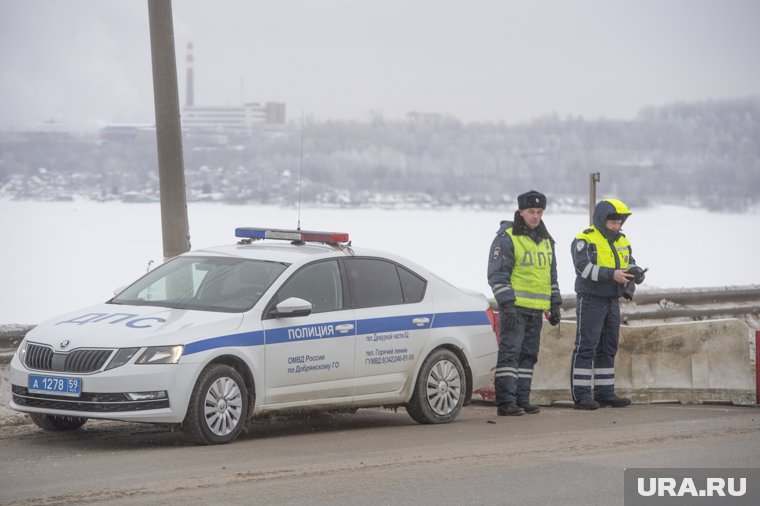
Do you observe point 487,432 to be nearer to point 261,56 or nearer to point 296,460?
point 296,460

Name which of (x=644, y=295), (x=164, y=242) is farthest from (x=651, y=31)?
(x=164, y=242)

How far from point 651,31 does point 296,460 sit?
32062 millimetres

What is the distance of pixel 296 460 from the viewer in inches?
315

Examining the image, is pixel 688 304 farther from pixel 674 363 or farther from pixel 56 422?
pixel 56 422

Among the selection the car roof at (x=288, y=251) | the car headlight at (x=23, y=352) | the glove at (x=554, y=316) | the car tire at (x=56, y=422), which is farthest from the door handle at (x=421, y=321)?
the car headlight at (x=23, y=352)

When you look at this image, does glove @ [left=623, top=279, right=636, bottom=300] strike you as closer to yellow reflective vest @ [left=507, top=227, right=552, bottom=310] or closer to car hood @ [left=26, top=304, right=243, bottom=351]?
yellow reflective vest @ [left=507, top=227, right=552, bottom=310]

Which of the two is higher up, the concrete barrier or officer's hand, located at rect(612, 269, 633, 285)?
officer's hand, located at rect(612, 269, 633, 285)

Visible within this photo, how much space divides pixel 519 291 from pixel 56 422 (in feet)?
14.3

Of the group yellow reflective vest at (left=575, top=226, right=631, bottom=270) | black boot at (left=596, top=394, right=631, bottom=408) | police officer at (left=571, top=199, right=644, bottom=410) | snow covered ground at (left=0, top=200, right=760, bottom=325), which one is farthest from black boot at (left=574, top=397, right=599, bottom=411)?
snow covered ground at (left=0, top=200, right=760, bottom=325)

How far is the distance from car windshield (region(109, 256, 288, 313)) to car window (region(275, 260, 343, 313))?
145 millimetres

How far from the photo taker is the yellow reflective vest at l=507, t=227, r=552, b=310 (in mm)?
11180

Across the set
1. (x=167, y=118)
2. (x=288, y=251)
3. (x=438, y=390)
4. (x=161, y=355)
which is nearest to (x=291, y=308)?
(x=288, y=251)

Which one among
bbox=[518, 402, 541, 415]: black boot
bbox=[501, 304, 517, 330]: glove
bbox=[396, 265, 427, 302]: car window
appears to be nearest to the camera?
bbox=[396, 265, 427, 302]: car window

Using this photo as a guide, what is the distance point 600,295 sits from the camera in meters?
11.7
